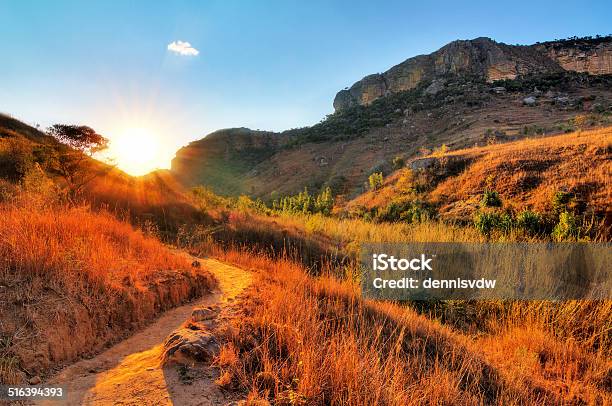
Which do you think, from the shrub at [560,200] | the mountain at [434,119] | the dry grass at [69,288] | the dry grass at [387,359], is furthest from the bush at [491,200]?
the dry grass at [69,288]

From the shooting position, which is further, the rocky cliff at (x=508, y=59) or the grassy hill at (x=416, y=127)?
the rocky cliff at (x=508, y=59)

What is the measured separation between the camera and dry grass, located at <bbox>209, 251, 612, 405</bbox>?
9.50ft

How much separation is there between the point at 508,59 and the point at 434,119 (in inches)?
1004

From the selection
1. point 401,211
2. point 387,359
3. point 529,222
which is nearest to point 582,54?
point 401,211

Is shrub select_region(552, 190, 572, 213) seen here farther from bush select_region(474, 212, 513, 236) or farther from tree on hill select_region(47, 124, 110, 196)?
tree on hill select_region(47, 124, 110, 196)

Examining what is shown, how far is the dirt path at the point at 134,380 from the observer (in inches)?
111

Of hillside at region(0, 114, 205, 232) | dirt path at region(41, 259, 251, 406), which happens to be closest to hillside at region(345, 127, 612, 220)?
hillside at region(0, 114, 205, 232)

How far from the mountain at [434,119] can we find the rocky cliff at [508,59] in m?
0.17

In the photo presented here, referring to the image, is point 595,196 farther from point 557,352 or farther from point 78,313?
point 78,313

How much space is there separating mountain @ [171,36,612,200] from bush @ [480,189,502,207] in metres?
11.5

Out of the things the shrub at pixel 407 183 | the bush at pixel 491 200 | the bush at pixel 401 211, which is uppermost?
the shrub at pixel 407 183

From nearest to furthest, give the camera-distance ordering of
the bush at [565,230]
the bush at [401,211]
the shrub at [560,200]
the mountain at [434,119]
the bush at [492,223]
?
the bush at [565,230]
the bush at [492,223]
the shrub at [560,200]
the bush at [401,211]
the mountain at [434,119]

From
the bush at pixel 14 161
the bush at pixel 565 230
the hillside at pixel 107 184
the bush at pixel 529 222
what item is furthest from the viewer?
the hillside at pixel 107 184

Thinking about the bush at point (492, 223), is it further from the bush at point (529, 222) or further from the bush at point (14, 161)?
the bush at point (14, 161)
